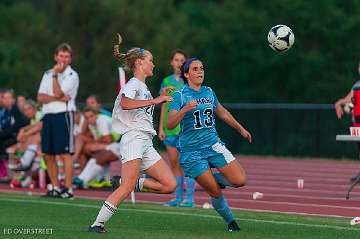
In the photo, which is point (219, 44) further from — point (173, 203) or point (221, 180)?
point (221, 180)

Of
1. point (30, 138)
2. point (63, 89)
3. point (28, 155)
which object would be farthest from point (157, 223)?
point (30, 138)

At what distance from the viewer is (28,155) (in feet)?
71.9

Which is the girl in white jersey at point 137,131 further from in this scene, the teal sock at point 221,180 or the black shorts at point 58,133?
the black shorts at point 58,133

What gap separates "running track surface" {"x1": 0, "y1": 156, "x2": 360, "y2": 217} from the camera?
17.0 metres

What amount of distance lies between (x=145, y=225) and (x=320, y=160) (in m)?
15.9

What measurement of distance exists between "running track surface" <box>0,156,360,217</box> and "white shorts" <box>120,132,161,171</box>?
3.45 metres

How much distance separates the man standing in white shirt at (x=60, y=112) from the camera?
59.6ft

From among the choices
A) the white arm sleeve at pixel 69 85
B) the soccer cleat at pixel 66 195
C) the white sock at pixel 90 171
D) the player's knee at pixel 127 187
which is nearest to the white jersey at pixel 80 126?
the white sock at pixel 90 171

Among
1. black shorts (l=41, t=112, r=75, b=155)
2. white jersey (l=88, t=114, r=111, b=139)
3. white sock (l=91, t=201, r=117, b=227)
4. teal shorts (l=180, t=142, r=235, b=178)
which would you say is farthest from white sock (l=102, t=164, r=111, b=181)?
white sock (l=91, t=201, r=117, b=227)

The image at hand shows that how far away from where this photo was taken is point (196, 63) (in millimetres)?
13719

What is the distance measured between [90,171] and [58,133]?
2.40 metres

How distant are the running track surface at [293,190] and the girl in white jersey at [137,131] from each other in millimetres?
3318

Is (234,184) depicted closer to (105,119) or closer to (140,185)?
(140,185)

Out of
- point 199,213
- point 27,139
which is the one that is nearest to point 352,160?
point 27,139
